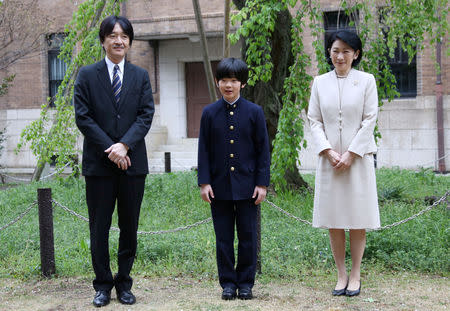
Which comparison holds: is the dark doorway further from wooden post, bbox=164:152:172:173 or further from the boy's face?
the boy's face

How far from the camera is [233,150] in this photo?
4.73 meters

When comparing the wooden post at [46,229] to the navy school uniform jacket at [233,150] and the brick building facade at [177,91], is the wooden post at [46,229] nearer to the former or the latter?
the navy school uniform jacket at [233,150]

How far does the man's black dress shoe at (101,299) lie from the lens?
4715mm

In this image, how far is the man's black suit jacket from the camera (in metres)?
4.59

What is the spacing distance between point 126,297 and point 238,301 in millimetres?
900

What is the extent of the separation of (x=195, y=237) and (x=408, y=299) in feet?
9.68

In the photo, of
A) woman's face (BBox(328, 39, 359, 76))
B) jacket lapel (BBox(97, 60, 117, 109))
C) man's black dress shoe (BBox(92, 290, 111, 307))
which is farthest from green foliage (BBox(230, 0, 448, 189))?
man's black dress shoe (BBox(92, 290, 111, 307))

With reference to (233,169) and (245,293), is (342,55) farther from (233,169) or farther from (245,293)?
(245,293)

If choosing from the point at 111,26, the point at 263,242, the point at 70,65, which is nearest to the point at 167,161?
the point at 70,65

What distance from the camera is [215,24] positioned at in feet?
56.5

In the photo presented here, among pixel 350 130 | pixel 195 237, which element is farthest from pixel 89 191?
pixel 195 237

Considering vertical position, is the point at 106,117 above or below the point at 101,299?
above

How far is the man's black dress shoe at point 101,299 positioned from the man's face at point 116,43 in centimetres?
186

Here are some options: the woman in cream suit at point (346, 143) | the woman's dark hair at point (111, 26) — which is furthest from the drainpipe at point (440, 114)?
the woman's dark hair at point (111, 26)
